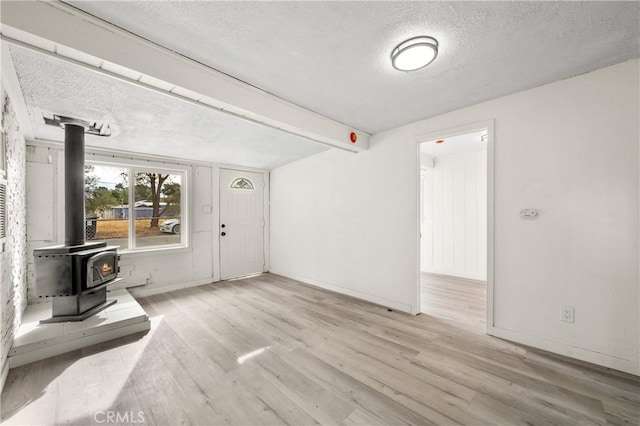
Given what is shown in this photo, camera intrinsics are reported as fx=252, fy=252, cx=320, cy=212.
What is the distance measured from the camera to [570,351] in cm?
223

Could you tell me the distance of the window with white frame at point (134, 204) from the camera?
3.87 metres

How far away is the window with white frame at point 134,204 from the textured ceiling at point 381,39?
317cm

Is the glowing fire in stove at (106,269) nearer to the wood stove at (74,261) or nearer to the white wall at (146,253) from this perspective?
the wood stove at (74,261)

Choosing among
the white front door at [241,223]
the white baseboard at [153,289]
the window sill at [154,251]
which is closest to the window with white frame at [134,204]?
the window sill at [154,251]

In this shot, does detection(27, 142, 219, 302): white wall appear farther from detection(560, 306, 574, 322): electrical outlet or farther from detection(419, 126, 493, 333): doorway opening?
detection(560, 306, 574, 322): electrical outlet

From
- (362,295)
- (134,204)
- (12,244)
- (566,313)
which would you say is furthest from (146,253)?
(566,313)

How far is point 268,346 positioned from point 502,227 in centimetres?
268

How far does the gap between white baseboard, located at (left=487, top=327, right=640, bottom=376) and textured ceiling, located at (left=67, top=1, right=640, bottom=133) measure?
2386mm

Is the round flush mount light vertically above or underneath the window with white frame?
above

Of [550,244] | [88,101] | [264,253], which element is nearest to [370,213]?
[550,244]

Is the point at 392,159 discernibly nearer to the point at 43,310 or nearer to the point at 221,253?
the point at 221,253

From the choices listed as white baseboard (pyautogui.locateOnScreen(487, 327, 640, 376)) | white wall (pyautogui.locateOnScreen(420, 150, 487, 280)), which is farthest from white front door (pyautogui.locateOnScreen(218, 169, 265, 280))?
white baseboard (pyautogui.locateOnScreen(487, 327, 640, 376))

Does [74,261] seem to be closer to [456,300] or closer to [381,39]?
[381,39]

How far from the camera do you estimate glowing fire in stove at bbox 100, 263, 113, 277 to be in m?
2.87
